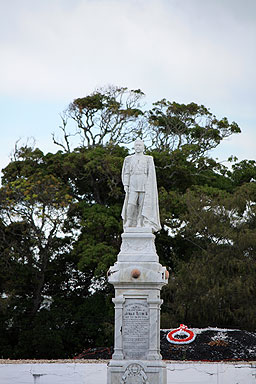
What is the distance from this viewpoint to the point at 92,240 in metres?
25.2

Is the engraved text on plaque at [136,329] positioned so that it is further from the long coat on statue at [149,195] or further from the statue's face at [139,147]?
the statue's face at [139,147]

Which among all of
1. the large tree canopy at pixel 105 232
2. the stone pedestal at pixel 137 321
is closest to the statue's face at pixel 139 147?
the stone pedestal at pixel 137 321

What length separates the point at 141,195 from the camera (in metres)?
13.4

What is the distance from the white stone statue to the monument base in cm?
253

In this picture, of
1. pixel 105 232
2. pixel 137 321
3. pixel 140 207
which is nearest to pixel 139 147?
pixel 140 207

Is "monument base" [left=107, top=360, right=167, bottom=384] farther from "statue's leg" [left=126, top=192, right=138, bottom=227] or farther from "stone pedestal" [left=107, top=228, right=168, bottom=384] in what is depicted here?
"statue's leg" [left=126, top=192, right=138, bottom=227]

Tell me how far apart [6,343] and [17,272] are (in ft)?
8.55

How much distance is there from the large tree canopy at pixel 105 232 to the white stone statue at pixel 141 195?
10.0m

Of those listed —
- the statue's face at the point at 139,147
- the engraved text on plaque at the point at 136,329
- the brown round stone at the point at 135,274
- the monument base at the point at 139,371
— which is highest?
the statue's face at the point at 139,147

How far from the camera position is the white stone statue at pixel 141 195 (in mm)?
13281

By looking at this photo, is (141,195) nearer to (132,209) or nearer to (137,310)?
(132,209)

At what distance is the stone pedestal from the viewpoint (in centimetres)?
1234

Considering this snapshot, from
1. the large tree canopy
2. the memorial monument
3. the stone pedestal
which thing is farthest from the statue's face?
the large tree canopy

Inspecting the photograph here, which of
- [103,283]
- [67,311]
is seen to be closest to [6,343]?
[67,311]
